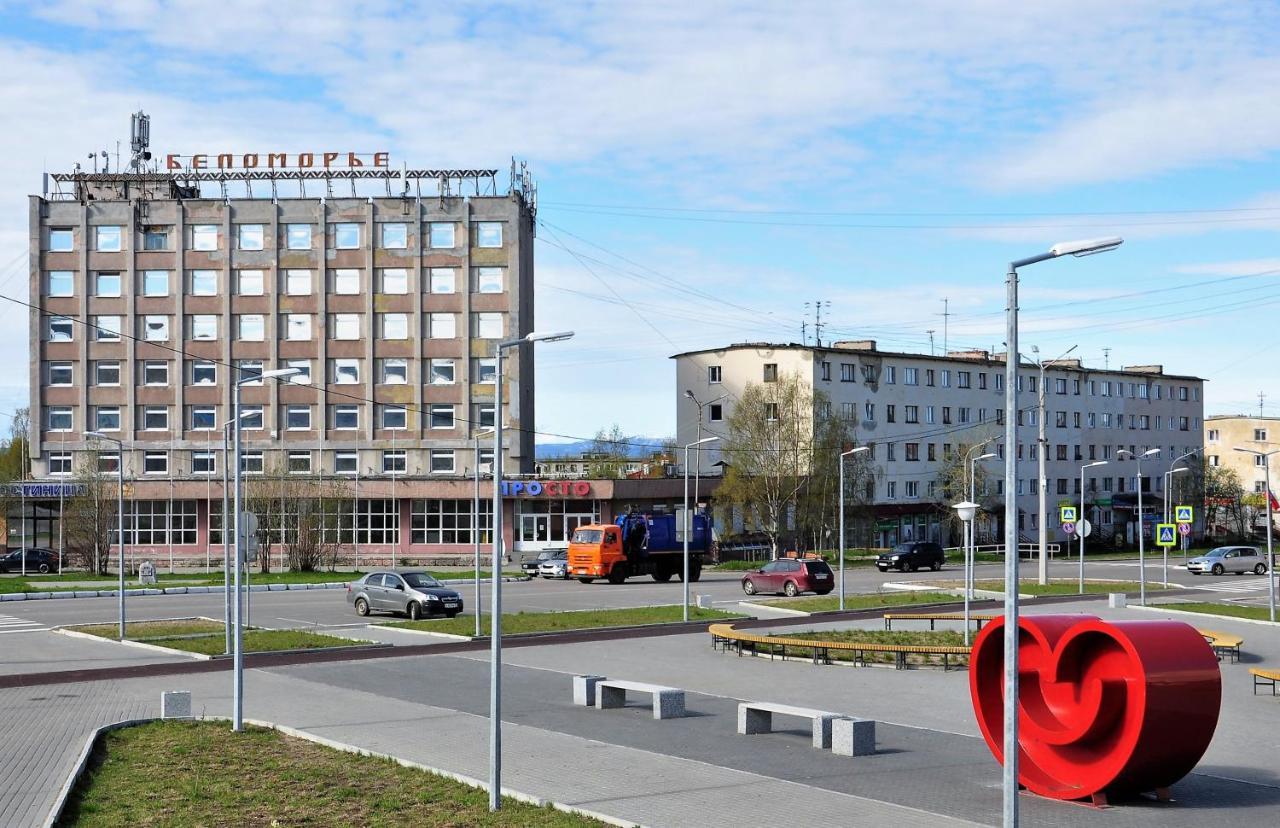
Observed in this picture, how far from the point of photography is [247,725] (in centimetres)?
1939

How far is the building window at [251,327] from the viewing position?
79375 mm

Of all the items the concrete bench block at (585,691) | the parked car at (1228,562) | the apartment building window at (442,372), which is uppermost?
the apartment building window at (442,372)

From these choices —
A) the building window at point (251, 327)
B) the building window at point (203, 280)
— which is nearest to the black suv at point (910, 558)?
the building window at point (251, 327)

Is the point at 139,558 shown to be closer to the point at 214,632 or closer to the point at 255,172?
the point at 255,172

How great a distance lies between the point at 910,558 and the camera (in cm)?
6862

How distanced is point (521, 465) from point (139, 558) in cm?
2230

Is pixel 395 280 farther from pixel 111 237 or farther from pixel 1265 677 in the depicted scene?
pixel 1265 677

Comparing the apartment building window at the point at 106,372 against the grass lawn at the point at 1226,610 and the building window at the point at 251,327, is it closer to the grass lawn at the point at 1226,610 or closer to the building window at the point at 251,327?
the building window at the point at 251,327

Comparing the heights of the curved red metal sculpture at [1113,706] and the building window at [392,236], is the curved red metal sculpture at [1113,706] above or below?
below

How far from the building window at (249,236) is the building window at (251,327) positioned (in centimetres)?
409

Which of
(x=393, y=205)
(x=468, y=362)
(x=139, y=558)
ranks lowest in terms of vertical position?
(x=139, y=558)

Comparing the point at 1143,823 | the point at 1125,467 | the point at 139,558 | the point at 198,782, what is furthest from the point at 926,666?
the point at 1125,467

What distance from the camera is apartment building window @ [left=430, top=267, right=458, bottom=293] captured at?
78.9 meters

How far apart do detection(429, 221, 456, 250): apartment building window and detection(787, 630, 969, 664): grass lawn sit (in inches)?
2001
